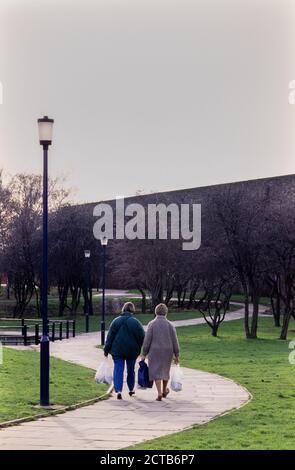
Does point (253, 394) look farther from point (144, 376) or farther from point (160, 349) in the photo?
point (144, 376)

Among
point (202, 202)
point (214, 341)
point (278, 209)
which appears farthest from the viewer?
point (202, 202)

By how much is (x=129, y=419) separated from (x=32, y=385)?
14.9 ft

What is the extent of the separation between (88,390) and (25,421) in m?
→ 4.24

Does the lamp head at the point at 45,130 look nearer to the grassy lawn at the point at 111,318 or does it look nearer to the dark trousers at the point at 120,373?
the dark trousers at the point at 120,373

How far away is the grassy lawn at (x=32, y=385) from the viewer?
43.8 ft

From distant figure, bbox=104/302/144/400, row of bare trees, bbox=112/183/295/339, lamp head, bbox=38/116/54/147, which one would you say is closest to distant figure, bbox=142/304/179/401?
distant figure, bbox=104/302/144/400

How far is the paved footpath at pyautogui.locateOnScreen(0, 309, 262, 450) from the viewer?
33.5 ft

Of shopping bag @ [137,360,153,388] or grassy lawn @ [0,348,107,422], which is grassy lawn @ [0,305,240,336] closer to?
grassy lawn @ [0,348,107,422]

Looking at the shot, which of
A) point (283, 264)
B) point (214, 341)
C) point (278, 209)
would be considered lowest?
point (214, 341)

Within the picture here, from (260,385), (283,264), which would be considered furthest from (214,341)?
(260,385)

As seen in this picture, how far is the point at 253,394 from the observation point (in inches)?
611

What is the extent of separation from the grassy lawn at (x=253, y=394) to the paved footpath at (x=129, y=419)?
0.38 m
